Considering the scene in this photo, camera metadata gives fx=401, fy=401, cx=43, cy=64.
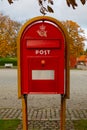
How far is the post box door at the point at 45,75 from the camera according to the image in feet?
19.0

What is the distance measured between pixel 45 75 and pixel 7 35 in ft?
198

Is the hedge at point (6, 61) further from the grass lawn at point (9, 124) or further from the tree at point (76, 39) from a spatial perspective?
the grass lawn at point (9, 124)

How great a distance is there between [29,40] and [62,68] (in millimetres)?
630

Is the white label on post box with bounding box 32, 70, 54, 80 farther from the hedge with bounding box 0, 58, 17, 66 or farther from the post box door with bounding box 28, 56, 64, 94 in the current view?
the hedge with bounding box 0, 58, 17, 66

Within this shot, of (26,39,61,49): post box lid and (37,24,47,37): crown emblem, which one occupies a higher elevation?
(37,24,47,37): crown emblem

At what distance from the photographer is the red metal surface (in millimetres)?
5785

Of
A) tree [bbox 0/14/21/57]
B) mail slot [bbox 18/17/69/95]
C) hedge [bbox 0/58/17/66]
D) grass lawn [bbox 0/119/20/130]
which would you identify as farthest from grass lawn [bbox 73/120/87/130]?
hedge [bbox 0/58/17/66]

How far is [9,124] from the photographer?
7.85 metres

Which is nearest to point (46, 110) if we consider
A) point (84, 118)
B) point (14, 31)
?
point (84, 118)

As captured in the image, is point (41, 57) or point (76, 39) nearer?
point (41, 57)

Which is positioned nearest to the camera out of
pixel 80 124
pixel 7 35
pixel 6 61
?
pixel 80 124

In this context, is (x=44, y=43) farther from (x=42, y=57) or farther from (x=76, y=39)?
(x=76, y=39)

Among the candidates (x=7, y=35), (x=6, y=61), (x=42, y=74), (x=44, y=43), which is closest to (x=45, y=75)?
(x=42, y=74)

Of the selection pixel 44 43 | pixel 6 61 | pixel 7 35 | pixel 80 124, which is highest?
pixel 7 35
